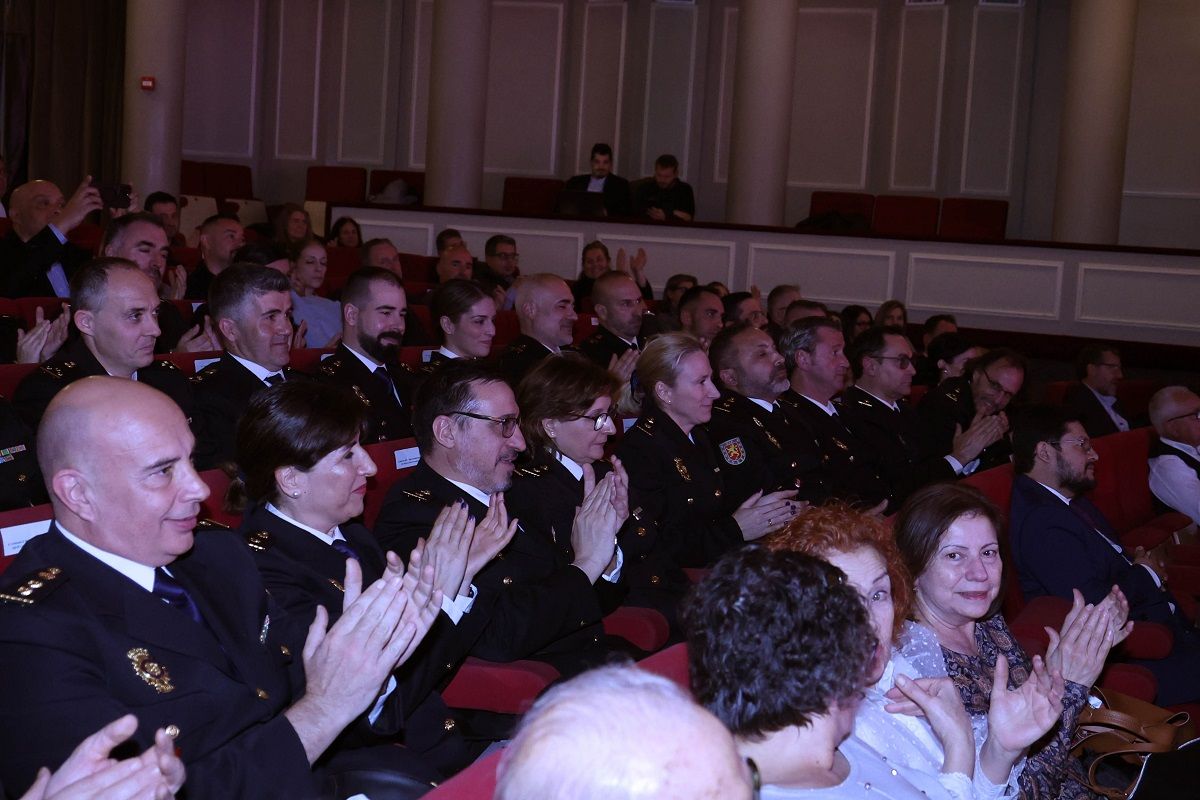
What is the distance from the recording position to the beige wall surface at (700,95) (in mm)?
11328

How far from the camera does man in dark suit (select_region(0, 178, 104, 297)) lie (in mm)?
5234

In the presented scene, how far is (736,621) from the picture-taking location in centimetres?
163

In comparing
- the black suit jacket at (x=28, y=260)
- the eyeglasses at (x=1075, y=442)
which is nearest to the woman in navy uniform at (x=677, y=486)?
the eyeglasses at (x=1075, y=442)

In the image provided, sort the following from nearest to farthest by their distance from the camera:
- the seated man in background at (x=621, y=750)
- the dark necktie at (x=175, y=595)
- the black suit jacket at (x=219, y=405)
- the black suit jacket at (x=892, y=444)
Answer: the seated man in background at (x=621, y=750)
the dark necktie at (x=175, y=595)
the black suit jacket at (x=219, y=405)
the black suit jacket at (x=892, y=444)

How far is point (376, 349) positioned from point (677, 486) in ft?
4.84

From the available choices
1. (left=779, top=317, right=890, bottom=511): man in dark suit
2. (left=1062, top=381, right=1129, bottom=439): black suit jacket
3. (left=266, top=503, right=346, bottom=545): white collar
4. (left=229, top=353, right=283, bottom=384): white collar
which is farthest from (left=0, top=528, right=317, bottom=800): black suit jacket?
(left=1062, top=381, right=1129, bottom=439): black suit jacket

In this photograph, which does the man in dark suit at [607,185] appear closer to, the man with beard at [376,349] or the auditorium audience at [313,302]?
the auditorium audience at [313,302]

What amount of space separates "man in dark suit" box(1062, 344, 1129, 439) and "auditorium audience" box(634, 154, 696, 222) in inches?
184

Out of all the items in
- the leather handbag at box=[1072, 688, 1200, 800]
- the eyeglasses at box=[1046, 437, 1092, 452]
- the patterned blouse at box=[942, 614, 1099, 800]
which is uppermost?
the eyeglasses at box=[1046, 437, 1092, 452]

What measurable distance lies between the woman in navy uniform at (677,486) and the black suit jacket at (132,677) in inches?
65.6

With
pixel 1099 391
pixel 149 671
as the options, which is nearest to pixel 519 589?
pixel 149 671

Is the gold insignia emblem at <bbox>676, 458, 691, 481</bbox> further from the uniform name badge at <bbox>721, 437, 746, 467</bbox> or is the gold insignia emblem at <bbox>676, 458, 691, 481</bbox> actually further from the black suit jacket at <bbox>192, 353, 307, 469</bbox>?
the black suit jacket at <bbox>192, 353, 307, 469</bbox>

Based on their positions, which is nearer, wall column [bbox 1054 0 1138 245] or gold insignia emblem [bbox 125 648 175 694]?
gold insignia emblem [bbox 125 648 175 694]

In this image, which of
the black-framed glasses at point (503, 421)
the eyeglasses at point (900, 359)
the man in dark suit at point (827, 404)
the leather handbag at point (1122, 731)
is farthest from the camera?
the eyeglasses at point (900, 359)
